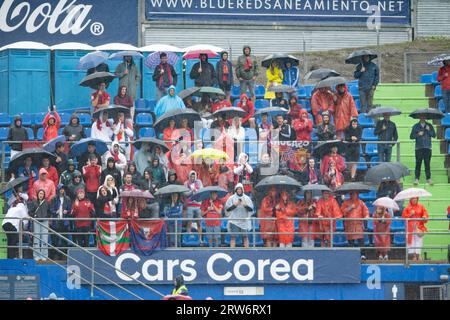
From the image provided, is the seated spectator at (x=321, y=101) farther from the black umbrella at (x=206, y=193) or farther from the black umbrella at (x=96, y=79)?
the black umbrella at (x=96, y=79)

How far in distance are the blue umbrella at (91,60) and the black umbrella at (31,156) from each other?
3929 mm

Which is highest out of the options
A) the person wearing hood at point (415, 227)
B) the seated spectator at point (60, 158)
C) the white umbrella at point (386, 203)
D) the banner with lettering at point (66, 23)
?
the banner with lettering at point (66, 23)

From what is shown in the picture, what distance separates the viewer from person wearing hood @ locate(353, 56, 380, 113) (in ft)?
96.5

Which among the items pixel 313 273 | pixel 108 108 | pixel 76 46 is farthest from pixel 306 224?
pixel 76 46

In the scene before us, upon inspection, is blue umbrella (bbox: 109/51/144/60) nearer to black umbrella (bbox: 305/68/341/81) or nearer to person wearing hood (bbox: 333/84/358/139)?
black umbrella (bbox: 305/68/341/81)

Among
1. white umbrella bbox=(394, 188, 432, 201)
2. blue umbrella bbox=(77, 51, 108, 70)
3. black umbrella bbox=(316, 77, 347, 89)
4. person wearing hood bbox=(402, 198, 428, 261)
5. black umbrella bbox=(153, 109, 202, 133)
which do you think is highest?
blue umbrella bbox=(77, 51, 108, 70)

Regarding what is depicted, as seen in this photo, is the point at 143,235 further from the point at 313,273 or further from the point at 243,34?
the point at 243,34

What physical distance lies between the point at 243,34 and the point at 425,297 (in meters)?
10.7

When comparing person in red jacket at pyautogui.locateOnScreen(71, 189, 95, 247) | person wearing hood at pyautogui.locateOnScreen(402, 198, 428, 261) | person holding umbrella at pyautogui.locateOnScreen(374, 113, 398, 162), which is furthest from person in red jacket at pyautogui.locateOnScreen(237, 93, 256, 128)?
person in red jacket at pyautogui.locateOnScreen(71, 189, 95, 247)

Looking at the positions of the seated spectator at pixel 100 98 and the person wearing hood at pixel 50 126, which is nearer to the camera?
the person wearing hood at pixel 50 126

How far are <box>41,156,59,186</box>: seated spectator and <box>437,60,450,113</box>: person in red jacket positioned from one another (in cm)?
833

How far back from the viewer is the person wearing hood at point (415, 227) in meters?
25.6

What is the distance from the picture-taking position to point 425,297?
997 inches

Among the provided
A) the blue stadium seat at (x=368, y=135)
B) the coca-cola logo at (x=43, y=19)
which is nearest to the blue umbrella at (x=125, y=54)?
the coca-cola logo at (x=43, y=19)
